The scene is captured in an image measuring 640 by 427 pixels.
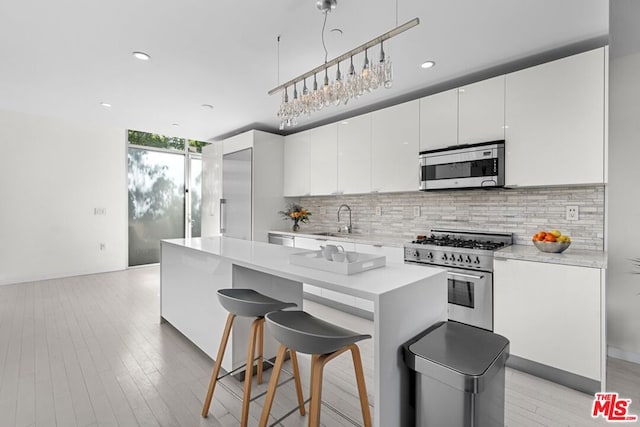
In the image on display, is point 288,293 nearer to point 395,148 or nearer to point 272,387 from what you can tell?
point 272,387

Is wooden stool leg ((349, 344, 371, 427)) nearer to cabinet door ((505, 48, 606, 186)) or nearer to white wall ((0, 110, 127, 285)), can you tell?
cabinet door ((505, 48, 606, 186))

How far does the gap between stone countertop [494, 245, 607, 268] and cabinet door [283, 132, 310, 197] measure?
8.62ft

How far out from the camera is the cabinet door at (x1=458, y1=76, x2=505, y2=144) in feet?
8.56

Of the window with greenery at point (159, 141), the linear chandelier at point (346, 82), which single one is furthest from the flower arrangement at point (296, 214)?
the window with greenery at point (159, 141)

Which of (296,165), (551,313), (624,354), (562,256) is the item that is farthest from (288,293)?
(624,354)

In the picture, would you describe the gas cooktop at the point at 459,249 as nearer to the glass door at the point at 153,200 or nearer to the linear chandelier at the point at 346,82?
the linear chandelier at the point at 346,82

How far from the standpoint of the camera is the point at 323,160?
413 cm

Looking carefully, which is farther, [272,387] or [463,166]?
[463,166]

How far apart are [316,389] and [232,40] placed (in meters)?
2.43

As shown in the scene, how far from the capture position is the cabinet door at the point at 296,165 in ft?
14.4

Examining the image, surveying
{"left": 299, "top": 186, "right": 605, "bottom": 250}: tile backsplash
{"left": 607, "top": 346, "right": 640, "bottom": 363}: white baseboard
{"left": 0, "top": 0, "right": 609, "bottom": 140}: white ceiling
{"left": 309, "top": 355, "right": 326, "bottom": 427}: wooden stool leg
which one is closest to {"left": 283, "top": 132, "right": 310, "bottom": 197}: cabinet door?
{"left": 299, "top": 186, "right": 605, "bottom": 250}: tile backsplash

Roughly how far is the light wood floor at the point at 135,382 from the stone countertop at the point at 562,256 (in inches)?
33.8

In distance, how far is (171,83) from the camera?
10.3ft

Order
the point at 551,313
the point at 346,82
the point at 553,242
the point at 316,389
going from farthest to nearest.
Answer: the point at 553,242, the point at 551,313, the point at 346,82, the point at 316,389
